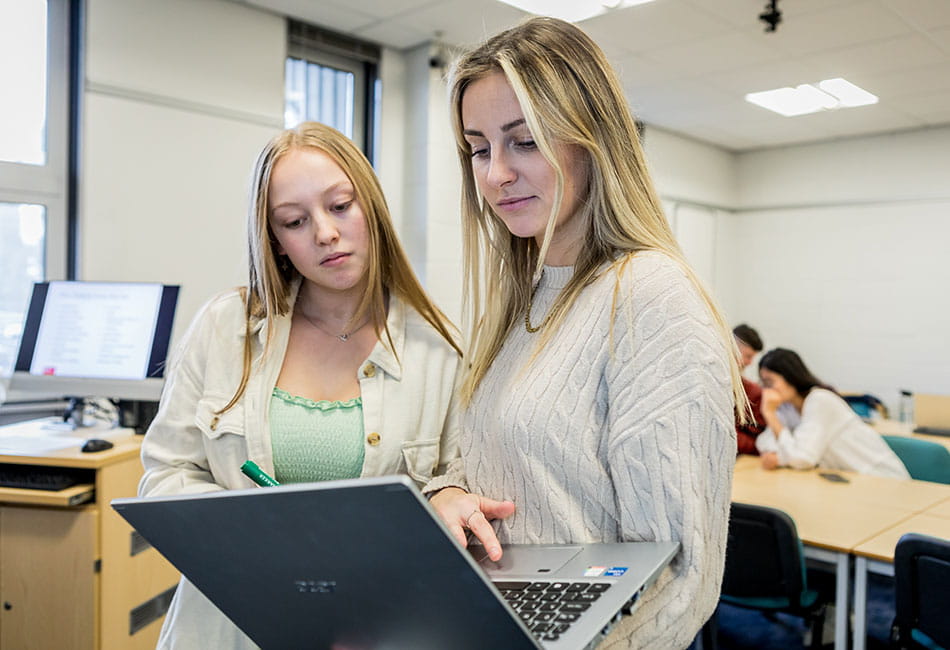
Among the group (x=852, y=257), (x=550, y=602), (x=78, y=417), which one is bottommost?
(x=78, y=417)

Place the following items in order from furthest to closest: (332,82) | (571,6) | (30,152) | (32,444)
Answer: (332,82)
(571,6)
(30,152)
(32,444)

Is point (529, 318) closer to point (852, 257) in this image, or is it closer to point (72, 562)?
point (72, 562)

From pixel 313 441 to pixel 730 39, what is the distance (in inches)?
151

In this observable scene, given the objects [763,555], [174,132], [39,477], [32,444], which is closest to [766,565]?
[763,555]

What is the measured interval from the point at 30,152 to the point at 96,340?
1200 mm

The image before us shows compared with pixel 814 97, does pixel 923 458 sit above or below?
below

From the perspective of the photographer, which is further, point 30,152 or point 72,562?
point 30,152

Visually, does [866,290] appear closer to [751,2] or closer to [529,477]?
[751,2]

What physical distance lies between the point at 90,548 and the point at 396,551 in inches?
81.9

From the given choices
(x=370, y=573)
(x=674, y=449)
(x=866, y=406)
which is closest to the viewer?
(x=370, y=573)

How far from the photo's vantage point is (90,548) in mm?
2289

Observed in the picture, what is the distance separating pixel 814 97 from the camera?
5289 mm

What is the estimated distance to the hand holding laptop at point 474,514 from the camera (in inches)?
33.9

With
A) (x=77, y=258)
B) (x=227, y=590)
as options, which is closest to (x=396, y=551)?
(x=227, y=590)
